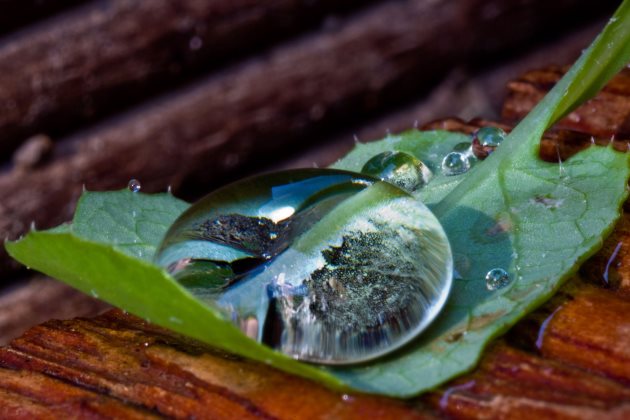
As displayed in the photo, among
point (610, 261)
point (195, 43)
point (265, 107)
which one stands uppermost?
point (195, 43)

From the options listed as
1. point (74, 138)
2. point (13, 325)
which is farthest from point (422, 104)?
point (13, 325)

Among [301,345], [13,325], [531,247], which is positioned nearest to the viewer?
[301,345]

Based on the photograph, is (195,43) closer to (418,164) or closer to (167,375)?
(418,164)

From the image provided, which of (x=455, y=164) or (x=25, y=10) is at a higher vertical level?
(x=25, y=10)

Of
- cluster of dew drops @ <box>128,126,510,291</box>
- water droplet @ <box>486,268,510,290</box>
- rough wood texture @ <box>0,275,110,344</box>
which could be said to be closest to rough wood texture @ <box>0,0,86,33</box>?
rough wood texture @ <box>0,275,110,344</box>

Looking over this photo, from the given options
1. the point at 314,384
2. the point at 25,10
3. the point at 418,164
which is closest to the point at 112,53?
the point at 25,10

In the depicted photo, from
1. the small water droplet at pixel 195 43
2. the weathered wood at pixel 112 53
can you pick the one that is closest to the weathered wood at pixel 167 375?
the weathered wood at pixel 112 53

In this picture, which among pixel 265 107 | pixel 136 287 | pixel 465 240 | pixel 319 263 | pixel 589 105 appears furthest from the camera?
pixel 265 107

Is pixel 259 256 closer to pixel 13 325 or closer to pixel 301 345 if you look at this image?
pixel 301 345
